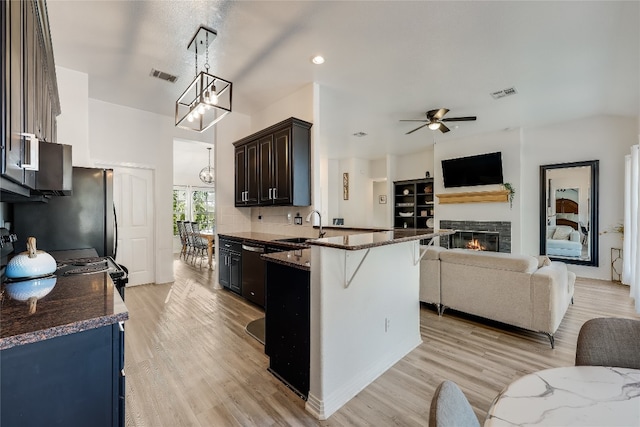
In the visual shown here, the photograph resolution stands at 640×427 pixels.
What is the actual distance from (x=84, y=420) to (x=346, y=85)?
3.98m

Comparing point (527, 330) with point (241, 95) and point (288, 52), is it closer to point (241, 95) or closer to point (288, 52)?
point (288, 52)

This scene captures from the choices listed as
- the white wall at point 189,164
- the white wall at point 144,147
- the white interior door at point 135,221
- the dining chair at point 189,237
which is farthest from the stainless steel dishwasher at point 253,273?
the white wall at point 189,164

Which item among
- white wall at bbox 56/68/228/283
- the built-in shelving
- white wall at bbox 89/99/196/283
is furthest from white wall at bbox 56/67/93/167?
the built-in shelving

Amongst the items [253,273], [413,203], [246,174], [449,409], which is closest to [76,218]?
[253,273]

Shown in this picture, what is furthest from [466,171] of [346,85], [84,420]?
[84,420]

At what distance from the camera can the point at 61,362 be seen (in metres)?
1.00

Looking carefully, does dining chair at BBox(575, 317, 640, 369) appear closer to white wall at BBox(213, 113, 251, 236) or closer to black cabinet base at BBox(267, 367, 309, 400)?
black cabinet base at BBox(267, 367, 309, 400)

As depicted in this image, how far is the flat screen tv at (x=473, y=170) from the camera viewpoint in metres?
5.92

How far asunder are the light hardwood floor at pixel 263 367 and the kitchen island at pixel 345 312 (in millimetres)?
108

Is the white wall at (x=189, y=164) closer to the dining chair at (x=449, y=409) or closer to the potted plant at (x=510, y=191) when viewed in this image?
the potted plant at (x=510, y=191)

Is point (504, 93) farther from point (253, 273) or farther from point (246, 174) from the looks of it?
point (253, 273)

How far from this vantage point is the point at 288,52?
3.06 meters

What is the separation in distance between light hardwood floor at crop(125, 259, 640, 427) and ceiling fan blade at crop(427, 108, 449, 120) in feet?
9.95

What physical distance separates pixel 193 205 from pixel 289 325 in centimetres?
850
